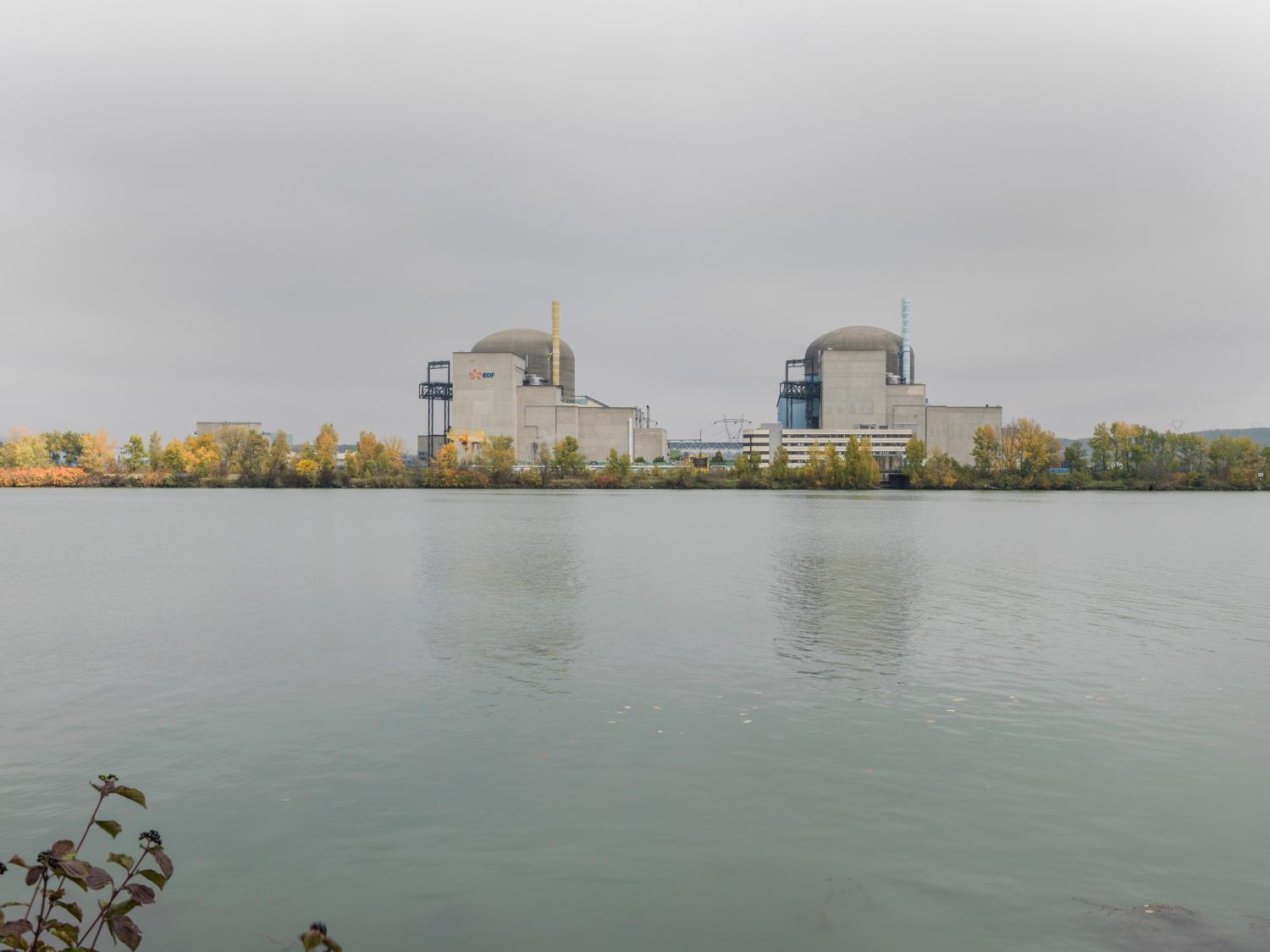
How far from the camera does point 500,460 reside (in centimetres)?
15550

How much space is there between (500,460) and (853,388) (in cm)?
7924

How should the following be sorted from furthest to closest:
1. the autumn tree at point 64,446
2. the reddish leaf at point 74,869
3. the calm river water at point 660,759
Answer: the autumn tree at point 64,446 → the calm river water at point 660,759 → the reddish leaf at point 74,869

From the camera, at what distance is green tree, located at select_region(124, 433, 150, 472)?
544 ft

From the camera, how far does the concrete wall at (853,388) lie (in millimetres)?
184500

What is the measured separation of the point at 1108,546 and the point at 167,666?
48.7 m

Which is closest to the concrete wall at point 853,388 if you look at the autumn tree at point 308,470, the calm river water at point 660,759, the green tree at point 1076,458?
the green tree at point 1076,458

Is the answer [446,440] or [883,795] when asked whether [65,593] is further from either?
[446,440]

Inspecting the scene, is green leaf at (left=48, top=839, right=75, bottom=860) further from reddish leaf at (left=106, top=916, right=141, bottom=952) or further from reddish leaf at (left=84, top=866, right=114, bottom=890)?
reddish leaf at (left=106, top=916, right=141, bottom=952)

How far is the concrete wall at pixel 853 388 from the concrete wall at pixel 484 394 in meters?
68.6

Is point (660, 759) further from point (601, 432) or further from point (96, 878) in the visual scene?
point (601, 432)

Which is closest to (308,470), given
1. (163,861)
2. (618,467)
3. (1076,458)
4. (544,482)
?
(544,482)

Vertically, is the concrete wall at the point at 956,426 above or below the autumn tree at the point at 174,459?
above

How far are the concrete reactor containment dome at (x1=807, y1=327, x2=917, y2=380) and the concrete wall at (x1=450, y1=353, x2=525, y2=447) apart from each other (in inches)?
2783

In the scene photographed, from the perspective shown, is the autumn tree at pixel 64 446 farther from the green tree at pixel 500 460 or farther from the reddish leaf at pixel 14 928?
the reddish leaf at pixel 14 928
